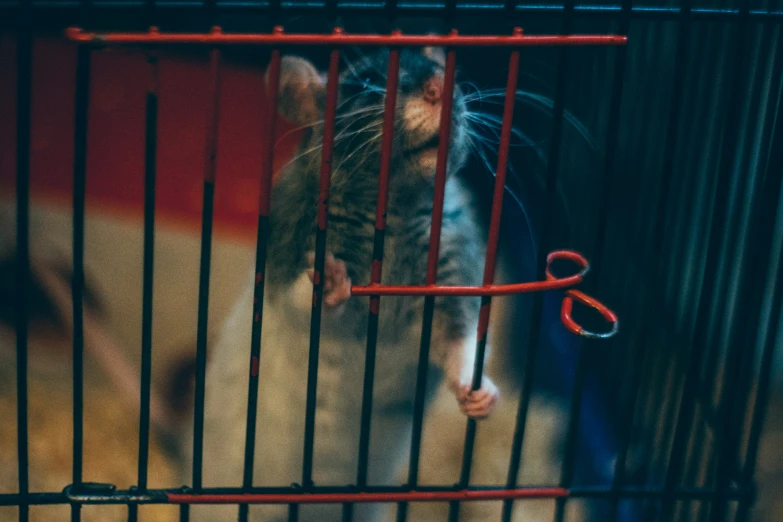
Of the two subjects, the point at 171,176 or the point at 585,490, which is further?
the point at 171,176

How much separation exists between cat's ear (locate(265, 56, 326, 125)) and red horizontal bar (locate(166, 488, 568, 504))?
587 millimetres

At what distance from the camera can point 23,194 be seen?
0.83 metres

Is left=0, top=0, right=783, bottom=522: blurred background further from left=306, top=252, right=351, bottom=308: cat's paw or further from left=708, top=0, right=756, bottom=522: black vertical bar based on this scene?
left=306, top=252, right=351, bottom=308: cat's paw

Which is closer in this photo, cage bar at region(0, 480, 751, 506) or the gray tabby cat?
cage bar at region(0, 480, 751, 506)

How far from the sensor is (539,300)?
0.89 m

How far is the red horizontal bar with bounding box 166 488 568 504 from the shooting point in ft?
2.96

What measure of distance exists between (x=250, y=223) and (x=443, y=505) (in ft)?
2.87

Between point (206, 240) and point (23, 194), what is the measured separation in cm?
22

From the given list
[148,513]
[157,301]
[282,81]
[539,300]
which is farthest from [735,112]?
[148,513]

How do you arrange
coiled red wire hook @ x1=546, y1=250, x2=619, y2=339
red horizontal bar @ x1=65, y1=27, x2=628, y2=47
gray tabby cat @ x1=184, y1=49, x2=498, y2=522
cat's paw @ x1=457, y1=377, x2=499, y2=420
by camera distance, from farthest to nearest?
gray tabby cat @ x1=184, y1=49, x2=498, y2=522 → cat's paw @ x1=457, y1=377, x2=499, y2=420 → coiled red wire hook @ x1=546, y1=250, x2=619, y2=339 → red horizontal bar @ x1=65, y1=27, x2=628, y2=47

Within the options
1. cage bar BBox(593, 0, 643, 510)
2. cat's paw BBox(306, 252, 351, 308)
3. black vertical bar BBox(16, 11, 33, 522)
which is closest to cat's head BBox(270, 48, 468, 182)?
cat's paw BBox(306, 252, 351, 308)

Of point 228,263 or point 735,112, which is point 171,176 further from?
point 735,112

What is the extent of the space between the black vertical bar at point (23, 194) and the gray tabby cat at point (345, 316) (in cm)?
41

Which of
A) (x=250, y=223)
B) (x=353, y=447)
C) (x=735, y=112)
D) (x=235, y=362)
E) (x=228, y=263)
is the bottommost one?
(x=353, y=447)
